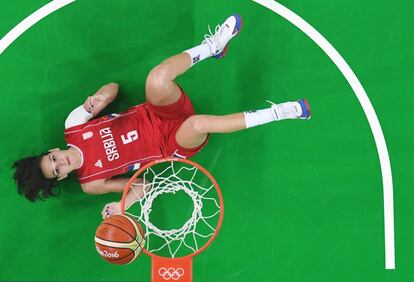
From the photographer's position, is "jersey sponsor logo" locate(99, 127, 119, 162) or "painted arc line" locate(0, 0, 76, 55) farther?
"painted arc line" locate(0, 0, 76, 55)

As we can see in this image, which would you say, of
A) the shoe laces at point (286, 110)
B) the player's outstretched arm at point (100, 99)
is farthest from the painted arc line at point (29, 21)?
the shoe laces at point (286, 110)

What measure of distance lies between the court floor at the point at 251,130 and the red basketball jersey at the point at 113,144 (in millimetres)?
224

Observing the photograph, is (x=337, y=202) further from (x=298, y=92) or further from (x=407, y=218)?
(x=298, y=92)

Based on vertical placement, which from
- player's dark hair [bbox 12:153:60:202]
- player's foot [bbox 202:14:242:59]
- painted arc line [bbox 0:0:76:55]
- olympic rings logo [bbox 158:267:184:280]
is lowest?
olympic rings logo [bbox 158:267:184:280]

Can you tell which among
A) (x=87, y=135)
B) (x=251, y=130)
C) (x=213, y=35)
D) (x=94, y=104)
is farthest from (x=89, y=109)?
(x=251, y=130)

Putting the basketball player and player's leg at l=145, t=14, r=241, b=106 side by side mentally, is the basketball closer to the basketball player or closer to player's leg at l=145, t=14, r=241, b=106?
the basketball player

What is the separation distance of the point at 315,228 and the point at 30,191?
5.97 ft

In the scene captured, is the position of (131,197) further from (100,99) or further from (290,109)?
(290,109)

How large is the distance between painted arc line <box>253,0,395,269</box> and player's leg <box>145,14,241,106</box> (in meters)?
0.35

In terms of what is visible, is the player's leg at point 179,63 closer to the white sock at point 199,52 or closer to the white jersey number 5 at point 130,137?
the white sock at point 199,52

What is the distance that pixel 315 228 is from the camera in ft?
11.0

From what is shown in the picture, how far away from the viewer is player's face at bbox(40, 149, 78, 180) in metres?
3.10

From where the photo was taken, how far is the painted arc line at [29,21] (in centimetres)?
342

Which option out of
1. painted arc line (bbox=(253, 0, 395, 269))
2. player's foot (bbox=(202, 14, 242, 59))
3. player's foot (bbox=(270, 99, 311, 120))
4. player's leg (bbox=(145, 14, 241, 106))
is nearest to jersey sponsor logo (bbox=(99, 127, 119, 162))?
player's leg (bbox=(145, 14, 241, 106))
